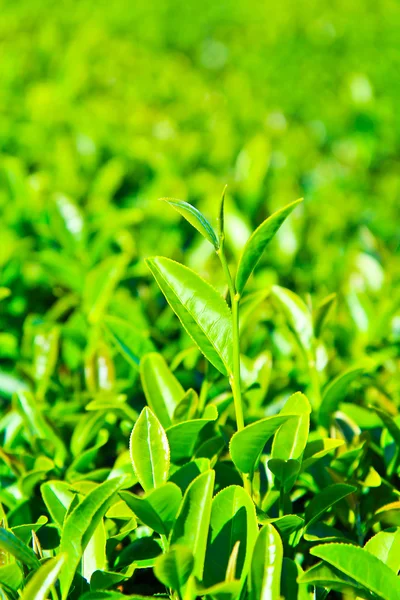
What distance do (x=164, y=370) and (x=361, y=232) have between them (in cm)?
146

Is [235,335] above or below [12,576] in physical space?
above

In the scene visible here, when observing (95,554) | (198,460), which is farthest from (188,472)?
(95,554)

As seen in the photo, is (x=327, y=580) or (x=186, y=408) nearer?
(x=327, y=580)

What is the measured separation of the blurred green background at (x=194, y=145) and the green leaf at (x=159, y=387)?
374mm

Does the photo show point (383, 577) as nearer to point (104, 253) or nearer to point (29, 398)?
point (29, 398)

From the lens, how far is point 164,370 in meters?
1.77

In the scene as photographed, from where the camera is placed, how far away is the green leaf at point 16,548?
1251 mm

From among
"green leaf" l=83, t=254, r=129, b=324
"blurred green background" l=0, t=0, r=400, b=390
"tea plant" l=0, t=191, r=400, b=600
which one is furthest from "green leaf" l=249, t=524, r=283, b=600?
"green leaf" l=83, t=254, r=129, b=324

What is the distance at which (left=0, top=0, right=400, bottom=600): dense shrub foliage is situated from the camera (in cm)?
135

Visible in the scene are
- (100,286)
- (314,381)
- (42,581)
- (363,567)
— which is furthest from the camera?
(100,286)

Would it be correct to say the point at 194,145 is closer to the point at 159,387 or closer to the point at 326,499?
the point at 159,387

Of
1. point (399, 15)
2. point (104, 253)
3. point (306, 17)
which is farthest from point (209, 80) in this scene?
point (104, 253)

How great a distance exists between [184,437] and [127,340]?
46cm

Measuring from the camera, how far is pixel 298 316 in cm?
193
